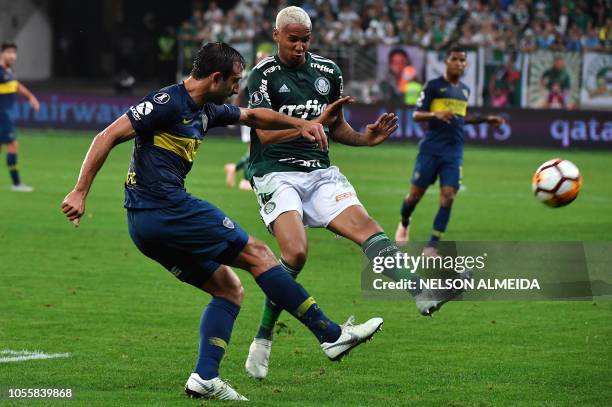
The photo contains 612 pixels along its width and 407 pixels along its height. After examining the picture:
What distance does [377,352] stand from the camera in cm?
897

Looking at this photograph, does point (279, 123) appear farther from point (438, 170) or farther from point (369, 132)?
point (438, 170)

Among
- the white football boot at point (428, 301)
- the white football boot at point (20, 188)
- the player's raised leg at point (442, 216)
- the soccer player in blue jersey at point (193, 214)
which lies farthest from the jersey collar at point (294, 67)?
the white football boot at point (20, 188)

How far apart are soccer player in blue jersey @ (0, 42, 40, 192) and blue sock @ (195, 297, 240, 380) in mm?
13735

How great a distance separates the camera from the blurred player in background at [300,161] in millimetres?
8492

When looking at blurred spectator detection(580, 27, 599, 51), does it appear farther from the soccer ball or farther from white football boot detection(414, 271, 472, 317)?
white football boot detection(414, 271, 472, 317)

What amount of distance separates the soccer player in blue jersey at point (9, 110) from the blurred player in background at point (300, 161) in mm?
12379

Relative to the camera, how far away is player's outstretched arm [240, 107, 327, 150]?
25.6 ft

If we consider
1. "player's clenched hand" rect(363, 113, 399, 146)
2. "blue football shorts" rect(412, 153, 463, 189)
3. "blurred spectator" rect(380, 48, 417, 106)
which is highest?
"player's clenched hand" rect(363, 113, 399, 146)

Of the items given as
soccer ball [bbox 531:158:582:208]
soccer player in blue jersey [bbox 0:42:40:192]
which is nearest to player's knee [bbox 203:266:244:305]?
soccer ball [bbox 531:158:582:208]

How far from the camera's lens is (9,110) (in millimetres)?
21406

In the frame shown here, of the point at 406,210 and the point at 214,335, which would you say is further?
the point at 406,210

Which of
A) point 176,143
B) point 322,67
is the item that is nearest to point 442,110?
point 322,67

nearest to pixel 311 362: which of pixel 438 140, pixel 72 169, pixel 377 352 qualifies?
pixel 377 352

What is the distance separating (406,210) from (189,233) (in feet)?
27.3
